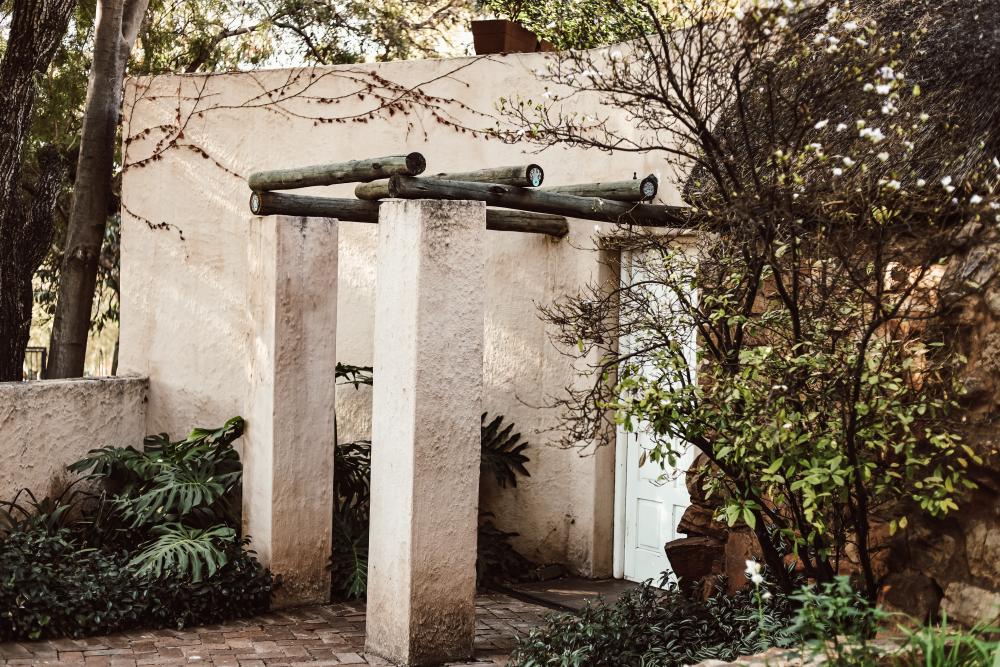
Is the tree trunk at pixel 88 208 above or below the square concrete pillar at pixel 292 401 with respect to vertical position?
above

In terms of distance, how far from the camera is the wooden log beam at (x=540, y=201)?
20.1 feet

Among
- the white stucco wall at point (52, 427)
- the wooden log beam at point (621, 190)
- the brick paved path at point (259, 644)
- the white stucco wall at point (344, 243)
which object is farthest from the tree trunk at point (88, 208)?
the wooden log beam at point (621, 190)

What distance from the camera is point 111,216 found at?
16.6m

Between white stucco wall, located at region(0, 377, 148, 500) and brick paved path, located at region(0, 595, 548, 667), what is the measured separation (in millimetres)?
1747

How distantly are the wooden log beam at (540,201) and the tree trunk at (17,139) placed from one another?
5.33m

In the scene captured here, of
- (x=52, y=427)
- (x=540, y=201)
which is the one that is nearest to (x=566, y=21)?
(x=540, y=201)

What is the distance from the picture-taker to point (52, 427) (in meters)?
8.12

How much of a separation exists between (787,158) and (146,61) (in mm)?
12006

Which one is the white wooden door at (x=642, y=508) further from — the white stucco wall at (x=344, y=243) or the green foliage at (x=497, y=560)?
the green foliage at (x=497, y=560)

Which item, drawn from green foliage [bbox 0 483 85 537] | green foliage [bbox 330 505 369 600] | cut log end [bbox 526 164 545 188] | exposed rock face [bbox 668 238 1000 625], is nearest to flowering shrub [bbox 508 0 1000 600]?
exposed rock face [bbox 668 238 1000 625]

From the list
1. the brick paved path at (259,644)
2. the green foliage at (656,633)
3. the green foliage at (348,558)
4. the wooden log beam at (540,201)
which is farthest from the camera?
the green foliage at (348,558)

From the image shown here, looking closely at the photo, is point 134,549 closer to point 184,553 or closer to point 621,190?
point 184,553

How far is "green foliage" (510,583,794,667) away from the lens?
5.34 metres

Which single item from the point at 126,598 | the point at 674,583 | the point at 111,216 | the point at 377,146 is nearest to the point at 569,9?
the point at 377,146
